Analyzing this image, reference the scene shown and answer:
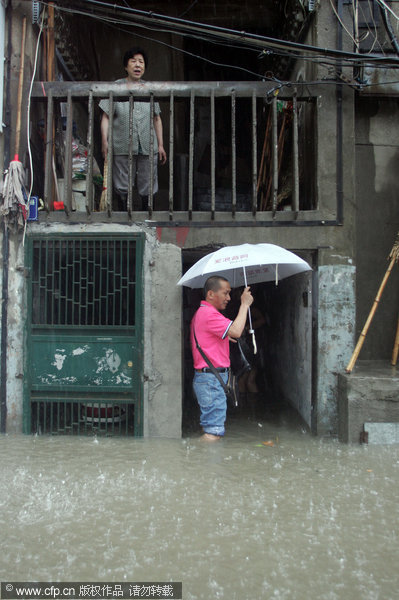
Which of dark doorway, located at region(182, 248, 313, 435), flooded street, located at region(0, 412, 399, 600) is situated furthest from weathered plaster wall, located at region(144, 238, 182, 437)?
dark doorway, located at region(182, 248, 313, 435)

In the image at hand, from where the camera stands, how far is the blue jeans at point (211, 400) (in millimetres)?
5656

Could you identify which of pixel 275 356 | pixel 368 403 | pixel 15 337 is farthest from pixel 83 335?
A: pixel 275 356

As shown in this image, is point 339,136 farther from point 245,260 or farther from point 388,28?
point 245,260

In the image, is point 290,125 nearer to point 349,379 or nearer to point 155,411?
point 349,379

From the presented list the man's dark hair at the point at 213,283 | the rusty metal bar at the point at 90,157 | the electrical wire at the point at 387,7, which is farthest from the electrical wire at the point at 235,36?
the man's dark hair at the point at 213,283

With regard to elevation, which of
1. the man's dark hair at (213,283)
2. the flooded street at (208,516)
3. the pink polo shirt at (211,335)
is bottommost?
the flooded street at (208,516)

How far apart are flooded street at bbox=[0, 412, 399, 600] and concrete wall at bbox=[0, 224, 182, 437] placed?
374 mm

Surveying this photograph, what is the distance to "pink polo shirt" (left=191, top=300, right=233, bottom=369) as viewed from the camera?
18.1 feet

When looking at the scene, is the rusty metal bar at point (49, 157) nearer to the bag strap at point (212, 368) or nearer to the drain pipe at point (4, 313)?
the drain pipe at point (4, 313)

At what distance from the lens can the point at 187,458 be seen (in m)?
5.47

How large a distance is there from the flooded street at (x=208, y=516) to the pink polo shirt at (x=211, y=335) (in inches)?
39.2

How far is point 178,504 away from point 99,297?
9.53 feet

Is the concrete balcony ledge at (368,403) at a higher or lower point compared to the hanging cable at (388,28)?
lower

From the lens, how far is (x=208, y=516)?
3.97 metres
